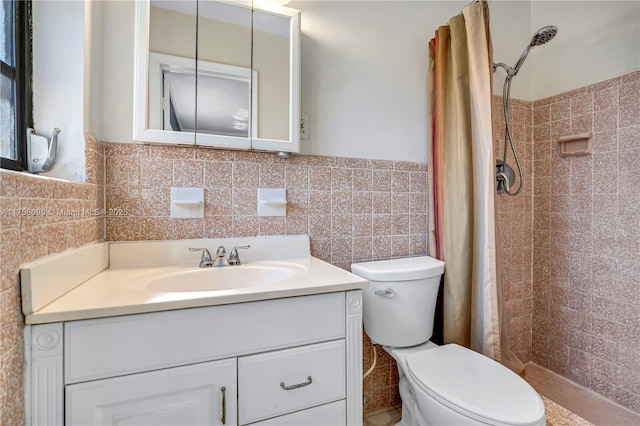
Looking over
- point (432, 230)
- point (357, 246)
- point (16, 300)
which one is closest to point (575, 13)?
point (432, 230)

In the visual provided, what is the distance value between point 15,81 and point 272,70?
82 cm

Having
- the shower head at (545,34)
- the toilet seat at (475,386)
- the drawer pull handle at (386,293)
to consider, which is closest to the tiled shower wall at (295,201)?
the drawer pull handle at (386,293)

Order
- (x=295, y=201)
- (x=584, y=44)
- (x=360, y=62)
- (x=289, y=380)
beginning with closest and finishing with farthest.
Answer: (x=289, y=380), (x=295, y=201), (x=360, y=62), (x=584, y=44)

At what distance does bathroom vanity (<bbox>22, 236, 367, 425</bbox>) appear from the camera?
2.18 ft

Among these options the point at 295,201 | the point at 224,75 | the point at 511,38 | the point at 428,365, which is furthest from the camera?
the point at 511,38

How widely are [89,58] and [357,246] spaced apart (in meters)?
1.26

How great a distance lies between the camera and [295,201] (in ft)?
4.42

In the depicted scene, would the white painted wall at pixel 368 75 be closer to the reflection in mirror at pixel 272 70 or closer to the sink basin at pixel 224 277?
the reflection in mirror at pixel 272 70

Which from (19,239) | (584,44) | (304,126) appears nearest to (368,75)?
(304,126)

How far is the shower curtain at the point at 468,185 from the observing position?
1.30m

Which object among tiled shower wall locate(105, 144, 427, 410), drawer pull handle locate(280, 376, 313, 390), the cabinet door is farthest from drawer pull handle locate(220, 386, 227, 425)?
tiled shower wall locate(105, 144, 427, 410)

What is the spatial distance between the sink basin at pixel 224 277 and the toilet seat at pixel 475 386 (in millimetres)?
586

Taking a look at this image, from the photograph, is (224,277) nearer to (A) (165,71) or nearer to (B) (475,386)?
(A) (165,71)

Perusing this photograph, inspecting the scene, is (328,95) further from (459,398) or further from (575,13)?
(575,13)
